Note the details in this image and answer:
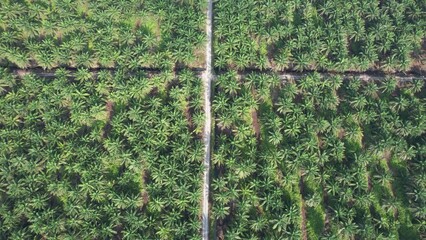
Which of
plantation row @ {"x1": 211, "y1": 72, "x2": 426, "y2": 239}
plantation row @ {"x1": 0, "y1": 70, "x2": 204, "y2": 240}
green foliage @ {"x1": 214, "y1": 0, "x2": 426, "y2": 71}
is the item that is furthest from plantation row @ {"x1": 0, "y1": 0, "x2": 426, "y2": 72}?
plantation row @ {"x1": 211, "y1": 72, "x2": 426, "y2": 239}

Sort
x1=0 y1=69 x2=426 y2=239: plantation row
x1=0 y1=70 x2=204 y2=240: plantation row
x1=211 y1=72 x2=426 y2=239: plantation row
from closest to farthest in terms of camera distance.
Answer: x1=0 y1=70 x2=204 y2=240: plantation row → x1=0 y1=69 x2=426 y2=239: plantation row → x1=211 y1=72 x2=426 y2=239: plantation row

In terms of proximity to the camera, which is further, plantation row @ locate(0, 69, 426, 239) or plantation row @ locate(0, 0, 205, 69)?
plantation row @ locate(0, 0, 205, 69)

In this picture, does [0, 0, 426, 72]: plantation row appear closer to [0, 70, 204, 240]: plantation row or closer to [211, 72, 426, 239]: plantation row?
[0, 70, 204, 240]: plantation row

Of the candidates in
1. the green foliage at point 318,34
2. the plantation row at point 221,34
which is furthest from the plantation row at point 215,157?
the green foliage at point 318,34

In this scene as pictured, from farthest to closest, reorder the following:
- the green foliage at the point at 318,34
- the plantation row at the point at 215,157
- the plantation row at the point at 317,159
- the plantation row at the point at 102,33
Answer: the green foliage at the point at 318,34 < the plantation row at the point at 102,33 < the plantation row at the point at 317,159 < the plantation row at the point at 215,157

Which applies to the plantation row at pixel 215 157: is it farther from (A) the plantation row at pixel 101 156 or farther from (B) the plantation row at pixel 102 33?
(B) the plantation row at pixel 102 33

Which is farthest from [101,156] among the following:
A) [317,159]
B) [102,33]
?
[317,159]

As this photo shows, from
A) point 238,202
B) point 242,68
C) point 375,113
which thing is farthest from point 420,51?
point 238,202
